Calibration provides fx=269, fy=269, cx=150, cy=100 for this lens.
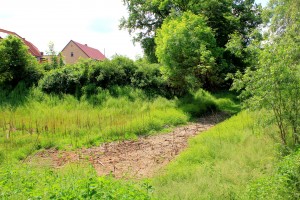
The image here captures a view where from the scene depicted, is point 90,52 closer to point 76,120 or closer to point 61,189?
point 76,120

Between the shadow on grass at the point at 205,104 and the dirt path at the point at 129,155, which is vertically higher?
the shadow on grass at the point at 205,104

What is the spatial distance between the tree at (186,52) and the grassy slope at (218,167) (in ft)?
20.6

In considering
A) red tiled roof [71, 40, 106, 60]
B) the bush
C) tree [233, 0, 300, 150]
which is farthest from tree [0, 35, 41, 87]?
red tiled roof [71, 40, 106, 60]

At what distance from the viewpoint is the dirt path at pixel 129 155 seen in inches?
265

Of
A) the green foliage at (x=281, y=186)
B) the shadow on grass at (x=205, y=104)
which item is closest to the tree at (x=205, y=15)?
the shadow on grass at (x=205, y=104)

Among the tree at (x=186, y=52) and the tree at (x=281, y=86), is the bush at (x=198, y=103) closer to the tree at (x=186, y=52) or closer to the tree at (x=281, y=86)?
the tree at (x=186, y=52)

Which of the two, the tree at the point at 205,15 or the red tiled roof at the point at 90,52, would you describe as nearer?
the tree at the point at 205,15

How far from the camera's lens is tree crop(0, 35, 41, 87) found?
616 inches

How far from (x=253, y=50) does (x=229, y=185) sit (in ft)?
12.3

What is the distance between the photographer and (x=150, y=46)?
24.2m

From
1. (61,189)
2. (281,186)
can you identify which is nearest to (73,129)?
(61,189)

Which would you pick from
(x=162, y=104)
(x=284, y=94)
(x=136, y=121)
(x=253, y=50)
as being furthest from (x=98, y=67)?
(x=284, y=94)

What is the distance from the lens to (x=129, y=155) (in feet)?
25.7

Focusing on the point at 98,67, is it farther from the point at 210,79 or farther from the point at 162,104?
the point at 210,79
